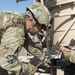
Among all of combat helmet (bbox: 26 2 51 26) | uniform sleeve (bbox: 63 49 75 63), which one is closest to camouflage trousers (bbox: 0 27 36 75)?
combat helmet (bbox: 26 2 51 26)

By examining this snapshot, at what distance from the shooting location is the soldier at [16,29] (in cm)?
375

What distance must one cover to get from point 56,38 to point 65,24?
42 cm

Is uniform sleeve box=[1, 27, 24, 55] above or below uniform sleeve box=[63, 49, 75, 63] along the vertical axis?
above

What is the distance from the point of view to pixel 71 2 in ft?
19.2

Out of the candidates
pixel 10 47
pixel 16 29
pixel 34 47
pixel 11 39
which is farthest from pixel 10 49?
Result: pixel 34 47

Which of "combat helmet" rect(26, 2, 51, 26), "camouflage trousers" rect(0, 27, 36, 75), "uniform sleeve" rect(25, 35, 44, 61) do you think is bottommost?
"uniform sleeve" rect(25, 35, 44, 61)

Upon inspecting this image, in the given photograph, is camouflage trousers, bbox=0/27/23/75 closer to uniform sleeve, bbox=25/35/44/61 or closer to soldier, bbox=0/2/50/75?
soldier, bbox=0/2/50/75

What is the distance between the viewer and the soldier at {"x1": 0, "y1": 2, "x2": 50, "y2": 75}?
3.75 m

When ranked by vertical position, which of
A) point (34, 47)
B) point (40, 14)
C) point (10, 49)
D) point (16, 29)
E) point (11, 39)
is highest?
point (40, 14)

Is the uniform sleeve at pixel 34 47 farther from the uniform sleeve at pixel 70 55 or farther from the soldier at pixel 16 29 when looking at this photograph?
the soldier at pixel 16 29

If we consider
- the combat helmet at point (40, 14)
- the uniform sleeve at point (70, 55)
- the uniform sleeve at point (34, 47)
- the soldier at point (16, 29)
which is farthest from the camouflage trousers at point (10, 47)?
the uniform sleeve at point (34, 47)

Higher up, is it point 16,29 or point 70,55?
point 16,29

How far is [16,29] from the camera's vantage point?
12.5 ft

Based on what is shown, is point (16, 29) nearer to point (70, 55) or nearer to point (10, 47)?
point (10, 47)
